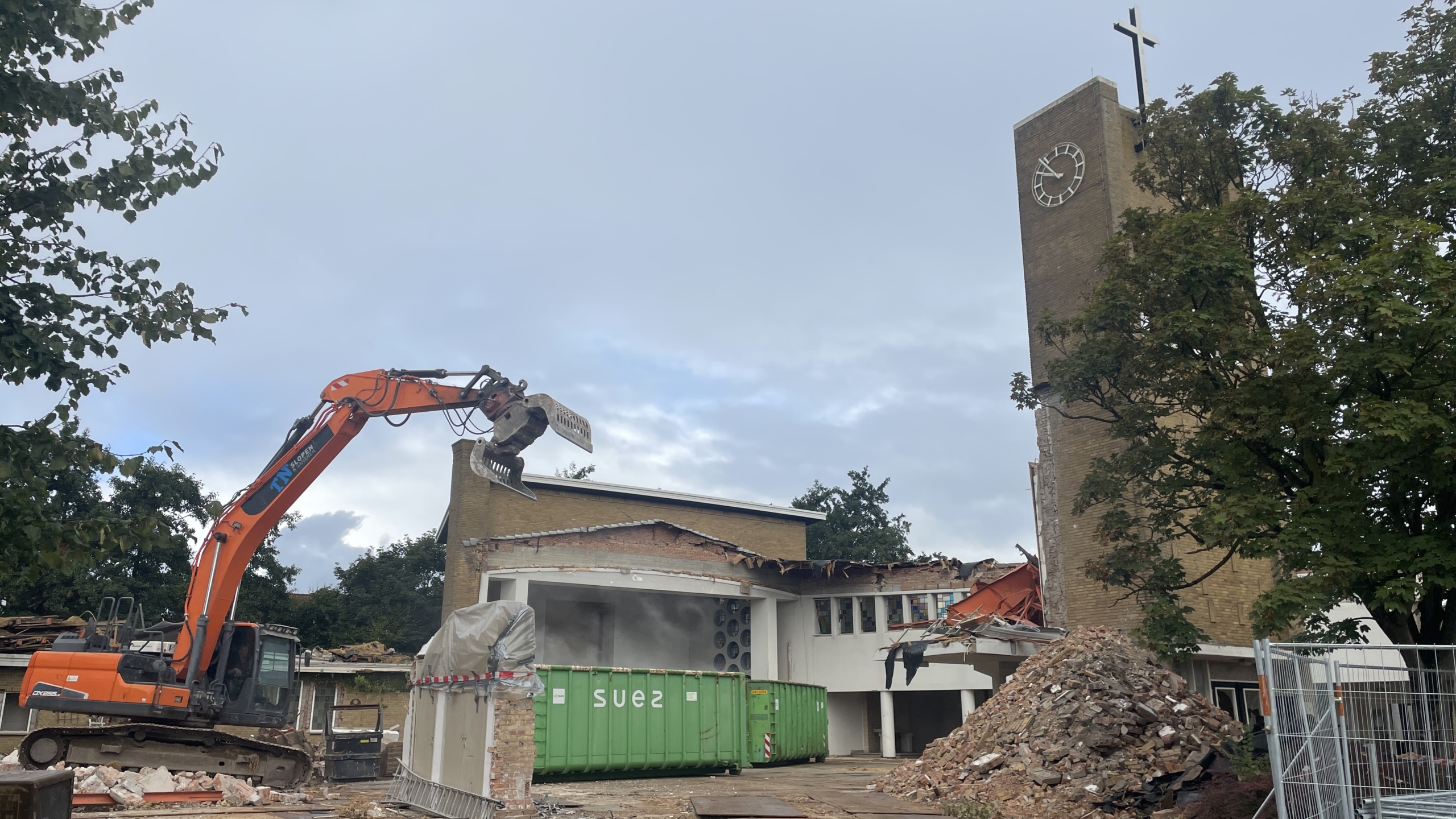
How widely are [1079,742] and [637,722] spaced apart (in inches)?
313

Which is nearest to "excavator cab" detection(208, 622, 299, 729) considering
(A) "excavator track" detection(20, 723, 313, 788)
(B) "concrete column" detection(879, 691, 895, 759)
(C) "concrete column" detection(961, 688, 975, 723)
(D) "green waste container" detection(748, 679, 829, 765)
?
(A) "excavator track" detection(20, 723, 313, 788)

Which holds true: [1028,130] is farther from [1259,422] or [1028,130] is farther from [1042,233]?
[1259,422]

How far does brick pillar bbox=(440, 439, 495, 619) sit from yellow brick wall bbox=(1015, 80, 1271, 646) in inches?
661

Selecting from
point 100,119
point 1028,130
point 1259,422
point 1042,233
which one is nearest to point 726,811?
point 1259,422

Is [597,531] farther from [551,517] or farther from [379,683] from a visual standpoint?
[379,683]

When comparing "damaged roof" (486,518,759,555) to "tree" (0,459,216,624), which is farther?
"tree" (0,459,216,624)

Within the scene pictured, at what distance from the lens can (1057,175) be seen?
2748 cm

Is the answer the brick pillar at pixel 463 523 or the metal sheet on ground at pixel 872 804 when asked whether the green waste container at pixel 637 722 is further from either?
the brick pillar at pixel 463 523

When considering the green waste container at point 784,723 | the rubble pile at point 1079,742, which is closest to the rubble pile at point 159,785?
the rubble pile at point 1079,742

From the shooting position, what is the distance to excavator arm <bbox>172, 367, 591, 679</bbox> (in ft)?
49.5

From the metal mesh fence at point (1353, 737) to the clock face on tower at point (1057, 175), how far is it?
19032 mm

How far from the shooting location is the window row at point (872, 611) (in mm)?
32156

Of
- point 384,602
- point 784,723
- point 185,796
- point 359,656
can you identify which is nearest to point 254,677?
point 185,796

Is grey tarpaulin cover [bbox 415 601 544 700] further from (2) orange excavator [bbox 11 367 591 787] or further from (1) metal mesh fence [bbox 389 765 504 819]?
(2) orange excavator [bbox 11 367 591 787]
